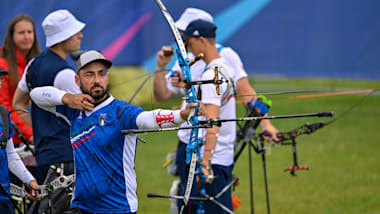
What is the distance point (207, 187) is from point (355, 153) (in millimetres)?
6812

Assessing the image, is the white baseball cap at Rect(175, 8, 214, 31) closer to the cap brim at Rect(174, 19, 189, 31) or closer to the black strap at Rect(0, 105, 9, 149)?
the cap brim at Rect(174, 19, 189, 31)

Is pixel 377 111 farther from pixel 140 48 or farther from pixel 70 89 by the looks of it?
pixel 70 89

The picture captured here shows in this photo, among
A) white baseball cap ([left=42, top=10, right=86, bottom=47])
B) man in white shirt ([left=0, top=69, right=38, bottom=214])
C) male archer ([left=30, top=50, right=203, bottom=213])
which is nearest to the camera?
male archer ([left=30, top=50, right=203, bottom=213])

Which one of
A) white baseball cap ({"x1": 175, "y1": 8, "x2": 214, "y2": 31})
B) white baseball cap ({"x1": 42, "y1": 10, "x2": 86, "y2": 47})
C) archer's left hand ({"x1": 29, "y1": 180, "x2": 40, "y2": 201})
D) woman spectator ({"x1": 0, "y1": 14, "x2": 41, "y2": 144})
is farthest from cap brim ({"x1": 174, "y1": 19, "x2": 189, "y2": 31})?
archer's left hand ({"x1": 29, "y1": 180, "x2": 40, "y2": 201})

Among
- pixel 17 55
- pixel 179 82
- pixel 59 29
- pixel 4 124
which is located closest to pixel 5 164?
pixel 4 124

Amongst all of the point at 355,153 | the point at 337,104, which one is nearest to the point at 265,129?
the point at 355,153

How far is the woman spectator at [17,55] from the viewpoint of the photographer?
17.7 feet

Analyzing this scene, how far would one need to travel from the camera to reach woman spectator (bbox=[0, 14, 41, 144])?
539cm

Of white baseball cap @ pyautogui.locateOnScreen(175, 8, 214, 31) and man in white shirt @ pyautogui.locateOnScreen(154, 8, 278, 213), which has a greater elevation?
white baseball cap @ pyautogui.locateOnScreen(175, 8, 214, 31)

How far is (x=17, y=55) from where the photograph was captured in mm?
5586

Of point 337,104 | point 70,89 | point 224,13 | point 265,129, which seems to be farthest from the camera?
point 337,104

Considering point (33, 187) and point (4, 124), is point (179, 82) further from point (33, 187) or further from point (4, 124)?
point (4, 124)

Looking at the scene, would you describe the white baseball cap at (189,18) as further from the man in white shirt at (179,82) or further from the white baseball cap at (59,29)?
the white baseball cap at (59,29)

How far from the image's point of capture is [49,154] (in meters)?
4.57
